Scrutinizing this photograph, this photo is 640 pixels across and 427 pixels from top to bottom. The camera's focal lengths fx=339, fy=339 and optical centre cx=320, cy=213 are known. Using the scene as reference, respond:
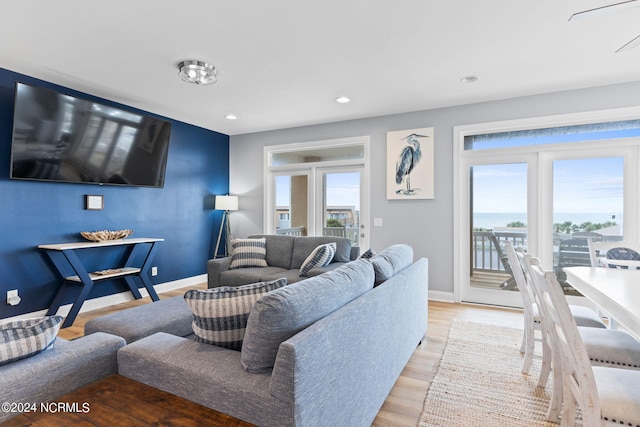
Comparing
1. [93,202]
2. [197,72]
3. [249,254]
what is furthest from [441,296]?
[93,202]

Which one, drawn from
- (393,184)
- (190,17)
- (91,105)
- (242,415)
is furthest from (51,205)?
(393,184)

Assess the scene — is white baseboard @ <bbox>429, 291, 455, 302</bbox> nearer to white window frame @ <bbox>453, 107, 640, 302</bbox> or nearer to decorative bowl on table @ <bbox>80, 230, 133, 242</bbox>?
white window frame @ <bbox>453, 107, 640, 302</bbox>

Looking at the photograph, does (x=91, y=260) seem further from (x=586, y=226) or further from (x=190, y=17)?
(x=586, y=226)

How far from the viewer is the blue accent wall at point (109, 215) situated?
130 inches

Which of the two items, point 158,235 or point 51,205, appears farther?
point 158,235

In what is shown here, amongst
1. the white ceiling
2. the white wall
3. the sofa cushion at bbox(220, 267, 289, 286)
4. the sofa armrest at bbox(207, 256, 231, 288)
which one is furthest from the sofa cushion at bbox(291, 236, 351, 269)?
the white ceiling

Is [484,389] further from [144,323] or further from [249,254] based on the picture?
[249,254]

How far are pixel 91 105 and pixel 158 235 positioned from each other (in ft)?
6.29

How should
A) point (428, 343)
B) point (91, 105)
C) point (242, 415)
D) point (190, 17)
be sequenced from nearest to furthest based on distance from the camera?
point (242, 415) < point (190, 17) < point (428, 343) < point (91, 105)

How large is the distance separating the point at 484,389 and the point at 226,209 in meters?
4.50

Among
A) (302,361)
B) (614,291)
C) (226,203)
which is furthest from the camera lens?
(226,203)

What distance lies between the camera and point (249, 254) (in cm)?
428

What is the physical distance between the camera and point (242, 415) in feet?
3.83

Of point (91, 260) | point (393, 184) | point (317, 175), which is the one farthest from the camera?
point (317, 175)
